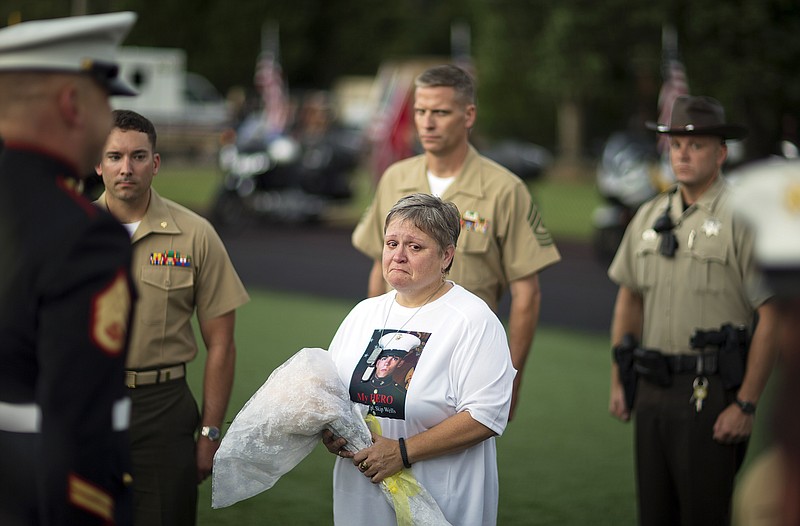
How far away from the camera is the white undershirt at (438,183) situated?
16.1 feet

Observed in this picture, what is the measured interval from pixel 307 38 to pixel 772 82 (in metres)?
33.6

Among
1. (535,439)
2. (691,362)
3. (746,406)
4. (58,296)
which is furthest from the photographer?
(535,439)

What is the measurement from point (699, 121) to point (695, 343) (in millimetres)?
919

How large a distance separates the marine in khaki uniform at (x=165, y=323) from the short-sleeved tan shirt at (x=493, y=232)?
109cm

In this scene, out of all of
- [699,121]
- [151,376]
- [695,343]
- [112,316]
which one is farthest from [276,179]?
[112,316]

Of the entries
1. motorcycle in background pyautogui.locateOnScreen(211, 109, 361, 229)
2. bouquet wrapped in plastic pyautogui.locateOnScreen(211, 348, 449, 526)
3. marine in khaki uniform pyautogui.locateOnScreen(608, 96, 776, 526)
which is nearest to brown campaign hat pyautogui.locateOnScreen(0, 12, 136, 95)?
bouquet wrapped in plastic pyautogui.locateOnScreen(211, 348, 449, 526)

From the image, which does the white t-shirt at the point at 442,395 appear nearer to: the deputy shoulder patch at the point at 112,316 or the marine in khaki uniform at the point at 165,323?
the marine in khaki uniform at the point at 165,323

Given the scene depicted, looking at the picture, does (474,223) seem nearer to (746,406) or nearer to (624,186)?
(746,406)

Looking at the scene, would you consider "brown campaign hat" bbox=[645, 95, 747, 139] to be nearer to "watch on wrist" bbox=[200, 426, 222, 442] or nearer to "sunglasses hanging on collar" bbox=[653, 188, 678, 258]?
"sunglasses hanging on collar" bbox=[653, 188, 678, 258]

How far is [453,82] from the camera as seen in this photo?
482 cm

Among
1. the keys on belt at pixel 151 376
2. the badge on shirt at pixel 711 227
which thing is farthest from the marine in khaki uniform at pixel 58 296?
the badge on shirt at pixel 711 227

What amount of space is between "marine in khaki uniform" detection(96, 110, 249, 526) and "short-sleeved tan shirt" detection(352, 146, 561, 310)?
109 cm

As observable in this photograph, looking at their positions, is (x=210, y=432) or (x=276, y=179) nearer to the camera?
(x=210, y=432)

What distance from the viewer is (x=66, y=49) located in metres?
2.43
